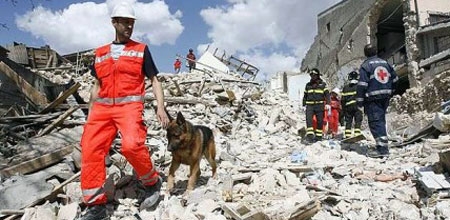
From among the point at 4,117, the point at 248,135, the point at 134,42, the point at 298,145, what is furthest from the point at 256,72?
the point at 134,42

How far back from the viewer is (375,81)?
6.28 meters

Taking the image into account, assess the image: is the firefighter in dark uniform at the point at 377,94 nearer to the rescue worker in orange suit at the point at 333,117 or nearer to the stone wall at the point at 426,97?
the rescue worker in orange suit at the point at 333,117

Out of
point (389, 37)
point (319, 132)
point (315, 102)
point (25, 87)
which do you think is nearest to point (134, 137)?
point (25, 87)

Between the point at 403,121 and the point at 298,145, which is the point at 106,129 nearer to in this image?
the point at 298,145

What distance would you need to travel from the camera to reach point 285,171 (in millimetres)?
4793

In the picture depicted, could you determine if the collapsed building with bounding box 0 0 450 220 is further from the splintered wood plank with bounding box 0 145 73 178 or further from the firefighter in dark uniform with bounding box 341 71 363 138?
the firefighter in dark uniform with bounding box 341 71 363 138

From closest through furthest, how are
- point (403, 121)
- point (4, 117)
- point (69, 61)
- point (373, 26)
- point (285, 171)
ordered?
point (285, 171)
point (4, 117)
point (403, 121)
point (69, 61)
point (373, 26)

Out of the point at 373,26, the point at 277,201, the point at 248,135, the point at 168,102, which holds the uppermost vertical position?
the point at 373,26

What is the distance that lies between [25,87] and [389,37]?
21723 millimetres

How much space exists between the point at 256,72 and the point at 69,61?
9.47 meters

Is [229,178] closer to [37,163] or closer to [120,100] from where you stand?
[120,100]

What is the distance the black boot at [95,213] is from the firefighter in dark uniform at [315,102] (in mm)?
5407

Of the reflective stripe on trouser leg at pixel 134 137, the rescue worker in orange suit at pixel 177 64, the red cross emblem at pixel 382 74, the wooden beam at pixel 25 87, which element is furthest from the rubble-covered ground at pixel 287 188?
the rescue worker in orange suit at pixel 177 64

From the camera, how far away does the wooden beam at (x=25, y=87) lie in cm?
702
